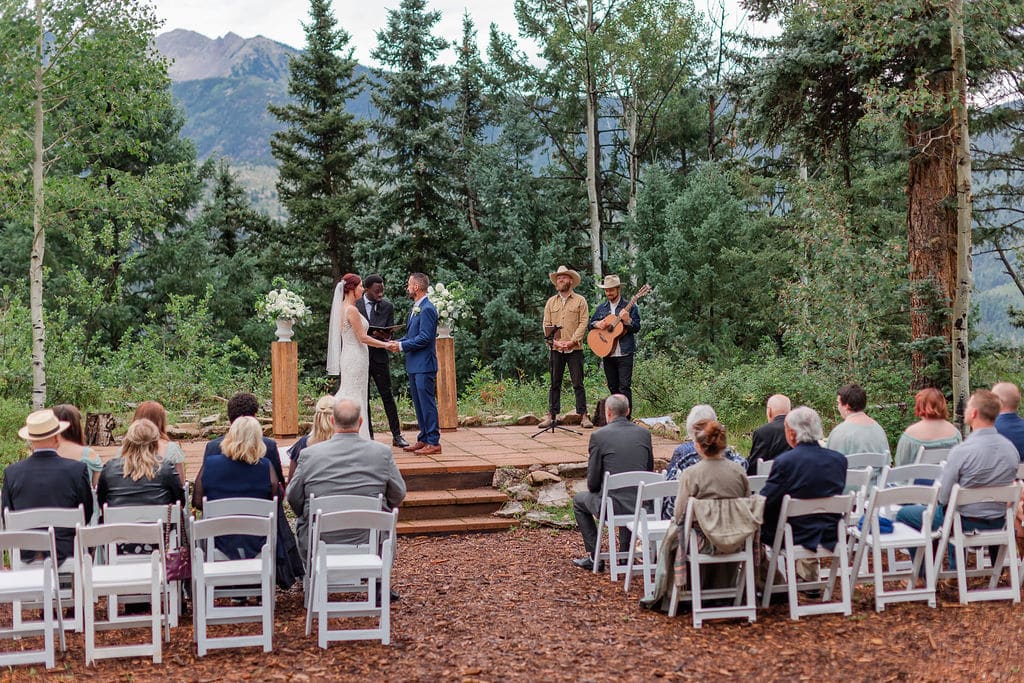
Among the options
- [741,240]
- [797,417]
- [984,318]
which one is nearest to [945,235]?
[984,318]

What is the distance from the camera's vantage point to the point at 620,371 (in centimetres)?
1078

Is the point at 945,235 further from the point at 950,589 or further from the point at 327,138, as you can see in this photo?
the point at 327,138

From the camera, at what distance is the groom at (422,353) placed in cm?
917

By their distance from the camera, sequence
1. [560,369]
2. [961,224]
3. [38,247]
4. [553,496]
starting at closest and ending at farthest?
1. [553,496]
2. [560,369]
3. [961,224]
4. [38,247]

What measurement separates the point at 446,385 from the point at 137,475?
18.7ft

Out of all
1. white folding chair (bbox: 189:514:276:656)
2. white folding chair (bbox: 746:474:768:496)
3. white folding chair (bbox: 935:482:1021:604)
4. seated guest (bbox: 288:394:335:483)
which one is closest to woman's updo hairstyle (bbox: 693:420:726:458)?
white folding chair (bbox: 746:474:768:496)

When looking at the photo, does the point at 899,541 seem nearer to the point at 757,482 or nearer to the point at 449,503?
the point at 757,482

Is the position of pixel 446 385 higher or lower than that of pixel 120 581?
higher

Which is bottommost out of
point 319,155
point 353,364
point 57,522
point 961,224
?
point 57,522

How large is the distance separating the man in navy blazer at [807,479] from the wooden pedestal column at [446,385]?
5.72 metres

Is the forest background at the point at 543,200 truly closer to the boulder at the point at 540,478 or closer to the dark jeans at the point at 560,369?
the dark jeans at the point at 560,369

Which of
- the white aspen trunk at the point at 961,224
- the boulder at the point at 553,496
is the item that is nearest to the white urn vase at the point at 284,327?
the boulder at the point at 553,496

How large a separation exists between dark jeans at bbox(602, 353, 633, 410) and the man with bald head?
4358 mm

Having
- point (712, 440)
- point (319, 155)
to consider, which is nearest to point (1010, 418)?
point (712, 440)
